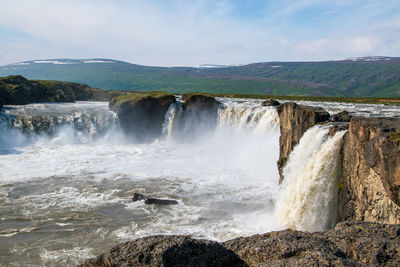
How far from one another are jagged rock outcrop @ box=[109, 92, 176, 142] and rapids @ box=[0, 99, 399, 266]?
233cm

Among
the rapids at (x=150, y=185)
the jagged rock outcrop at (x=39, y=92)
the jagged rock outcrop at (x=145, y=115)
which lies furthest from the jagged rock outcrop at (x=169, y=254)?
the jagged rock outcrop at (x=39, y=92)

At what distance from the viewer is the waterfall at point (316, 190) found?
46.4 ft

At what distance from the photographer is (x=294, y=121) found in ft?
68.8

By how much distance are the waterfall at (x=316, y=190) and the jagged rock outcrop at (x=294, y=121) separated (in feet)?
8.28

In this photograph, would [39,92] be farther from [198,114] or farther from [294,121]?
[294,121]

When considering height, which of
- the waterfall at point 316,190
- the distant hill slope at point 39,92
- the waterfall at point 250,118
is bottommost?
the waterfall at point 316,190

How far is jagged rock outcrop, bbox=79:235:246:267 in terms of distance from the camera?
228 inches

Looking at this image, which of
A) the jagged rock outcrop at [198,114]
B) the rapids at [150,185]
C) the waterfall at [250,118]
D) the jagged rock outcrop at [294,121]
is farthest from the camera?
the jagged rock outcrop at [198,114]

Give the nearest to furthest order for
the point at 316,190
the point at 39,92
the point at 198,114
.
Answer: the point at 316,190, the point at 198,114, the point at 39,92

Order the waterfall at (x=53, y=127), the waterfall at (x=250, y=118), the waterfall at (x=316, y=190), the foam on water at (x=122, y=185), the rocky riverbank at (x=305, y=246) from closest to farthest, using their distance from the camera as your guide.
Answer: the rocky riverbank at (x=305, y=246)
the waterfall at (x=316, y=190)
the foam on water at (x=122, y=185)
the waterfall at (x=250, y=118)
the waterfall at (x=53, y=127)

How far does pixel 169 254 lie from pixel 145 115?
128 ft

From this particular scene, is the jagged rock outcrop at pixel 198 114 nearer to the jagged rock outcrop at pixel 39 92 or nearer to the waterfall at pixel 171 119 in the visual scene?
the waterfall at pixel 171 119

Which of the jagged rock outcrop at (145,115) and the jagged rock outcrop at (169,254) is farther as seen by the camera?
the jagged rock outcrop at (145,115)

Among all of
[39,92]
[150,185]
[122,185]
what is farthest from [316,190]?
[39,92]
